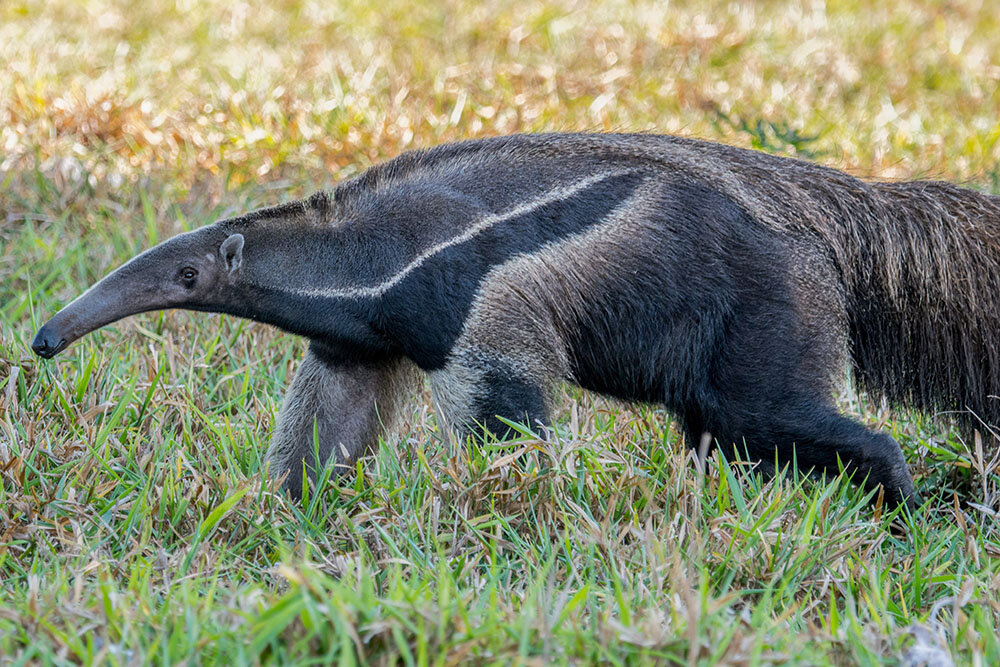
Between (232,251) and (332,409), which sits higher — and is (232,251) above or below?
above

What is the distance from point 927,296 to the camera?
15.4 ft

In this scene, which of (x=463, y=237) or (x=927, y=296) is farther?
(x=927, y=296)

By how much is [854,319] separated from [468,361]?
147 cm

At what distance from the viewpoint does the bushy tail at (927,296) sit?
4.66 meters

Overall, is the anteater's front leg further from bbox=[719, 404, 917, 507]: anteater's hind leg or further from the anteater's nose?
bbox=[719, 404, 917, 507]: anteater's hind leg

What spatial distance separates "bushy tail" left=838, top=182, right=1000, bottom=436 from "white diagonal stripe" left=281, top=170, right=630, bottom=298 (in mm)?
968

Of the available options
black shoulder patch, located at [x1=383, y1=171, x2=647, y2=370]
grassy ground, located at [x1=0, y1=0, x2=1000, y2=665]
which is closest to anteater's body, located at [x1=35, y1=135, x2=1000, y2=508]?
black shoulder patch, located at [x1=383, y1=171, x2=647, y2=370]

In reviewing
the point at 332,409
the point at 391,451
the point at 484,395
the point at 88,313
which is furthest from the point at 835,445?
the point at 88,313

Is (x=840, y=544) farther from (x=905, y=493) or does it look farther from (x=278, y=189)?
(x=278, y=189)

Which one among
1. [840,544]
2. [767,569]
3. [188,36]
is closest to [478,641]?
[767,569]

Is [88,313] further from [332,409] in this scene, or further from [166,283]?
[332,409]

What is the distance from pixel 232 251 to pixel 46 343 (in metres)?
0.69

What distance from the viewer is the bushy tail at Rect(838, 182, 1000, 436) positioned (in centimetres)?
466

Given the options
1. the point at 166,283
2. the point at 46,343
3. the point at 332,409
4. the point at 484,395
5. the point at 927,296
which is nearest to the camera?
the point at 46,343
